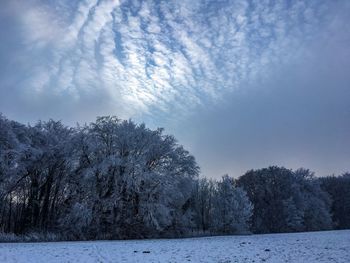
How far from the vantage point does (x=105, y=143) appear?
40.0m

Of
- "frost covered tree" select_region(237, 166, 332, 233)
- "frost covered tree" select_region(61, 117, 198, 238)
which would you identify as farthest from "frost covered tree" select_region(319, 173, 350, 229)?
"frost covered tree" select_region(61, 117, 198, 238)

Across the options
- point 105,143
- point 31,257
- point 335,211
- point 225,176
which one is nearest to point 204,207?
point 225,176

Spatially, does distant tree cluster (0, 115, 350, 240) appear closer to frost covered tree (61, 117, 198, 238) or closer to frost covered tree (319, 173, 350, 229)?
frost covered tree (61, 117, 198, 238)

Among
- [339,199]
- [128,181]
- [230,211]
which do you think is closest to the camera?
[128,181]

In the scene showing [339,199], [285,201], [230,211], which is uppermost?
[339,199]

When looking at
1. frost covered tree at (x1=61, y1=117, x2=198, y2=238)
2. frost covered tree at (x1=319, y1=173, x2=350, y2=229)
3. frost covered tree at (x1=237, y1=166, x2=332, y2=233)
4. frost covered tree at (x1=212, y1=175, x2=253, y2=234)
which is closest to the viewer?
frost covered tree at (x1=61, y1=117, x2=198, y2=238)

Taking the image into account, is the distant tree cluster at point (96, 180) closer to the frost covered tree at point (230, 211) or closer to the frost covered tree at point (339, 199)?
the frost covered tree at point (230, 211)

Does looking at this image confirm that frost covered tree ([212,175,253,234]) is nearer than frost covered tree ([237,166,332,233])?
Yes

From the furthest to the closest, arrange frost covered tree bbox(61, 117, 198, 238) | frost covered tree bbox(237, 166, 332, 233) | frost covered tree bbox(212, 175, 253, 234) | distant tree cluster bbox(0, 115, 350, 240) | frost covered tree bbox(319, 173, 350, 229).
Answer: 1. frost covered tree bbox(319, 173, 350, 229)
2. frost covered tree bbox(237, 166, 332, 233)
3. frost covered tree bbox(212, 175, 253, 234)
4. frost covered tree bbox(61, 117, 198, 238)
5. distant tree cluster bbox(0, 115, 350, 240)

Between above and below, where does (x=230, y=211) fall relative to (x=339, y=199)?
below

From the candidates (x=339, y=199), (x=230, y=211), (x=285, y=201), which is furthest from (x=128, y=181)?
(x=339, y=199)

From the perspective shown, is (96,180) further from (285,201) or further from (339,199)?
(339,199)

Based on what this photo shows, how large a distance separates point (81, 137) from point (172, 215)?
15004 mm

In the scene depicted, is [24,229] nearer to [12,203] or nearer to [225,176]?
[12,203]
